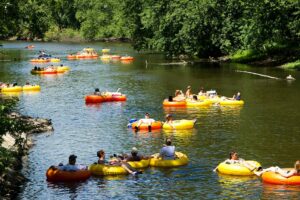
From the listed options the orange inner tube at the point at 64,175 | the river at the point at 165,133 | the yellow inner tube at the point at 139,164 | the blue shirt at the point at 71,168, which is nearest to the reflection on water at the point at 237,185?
the river at the point at 165,133

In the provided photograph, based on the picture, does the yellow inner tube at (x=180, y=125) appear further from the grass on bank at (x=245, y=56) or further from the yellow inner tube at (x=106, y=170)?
the grass on bank at (x=245, y=56)

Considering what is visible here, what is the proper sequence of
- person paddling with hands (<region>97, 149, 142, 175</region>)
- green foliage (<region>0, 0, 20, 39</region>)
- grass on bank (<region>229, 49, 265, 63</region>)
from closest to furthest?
person paddling with hands (<region>97, 149, 142, 175</region>), green foliage (<region>0, 0, 20, 39</region>), grass on bank (<region>229, 49, 265, 63</region>)

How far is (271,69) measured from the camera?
59.6 meters

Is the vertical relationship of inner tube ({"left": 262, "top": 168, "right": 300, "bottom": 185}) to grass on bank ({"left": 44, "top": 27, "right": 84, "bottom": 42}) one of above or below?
below

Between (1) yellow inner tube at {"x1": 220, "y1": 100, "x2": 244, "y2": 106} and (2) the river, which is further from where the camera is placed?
(1) yellow inner tube at {"x1": 220, "y1": 100, "x2": 244, "y2": 106}

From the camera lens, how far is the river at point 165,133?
21.7m

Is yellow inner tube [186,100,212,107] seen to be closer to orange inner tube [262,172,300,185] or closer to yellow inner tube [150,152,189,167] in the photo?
yellow inner tube [150,152,189,167]

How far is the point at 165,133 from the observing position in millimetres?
31312

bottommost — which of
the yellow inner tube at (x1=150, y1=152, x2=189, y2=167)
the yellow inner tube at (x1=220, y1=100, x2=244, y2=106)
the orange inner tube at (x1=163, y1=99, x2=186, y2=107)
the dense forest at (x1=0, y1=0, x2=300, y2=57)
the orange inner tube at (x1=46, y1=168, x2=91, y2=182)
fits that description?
the orange inner tube at (x1=46, y1=168, x2=91, y2=182)

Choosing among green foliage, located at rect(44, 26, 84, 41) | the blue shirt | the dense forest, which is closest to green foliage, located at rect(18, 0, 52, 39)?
the blue shirt

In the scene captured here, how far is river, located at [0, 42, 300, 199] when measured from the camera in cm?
2169

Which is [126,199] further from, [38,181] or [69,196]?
[38,181]

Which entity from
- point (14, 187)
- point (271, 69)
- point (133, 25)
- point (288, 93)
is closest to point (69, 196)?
point (14, 187)

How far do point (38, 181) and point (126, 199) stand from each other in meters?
4.29
